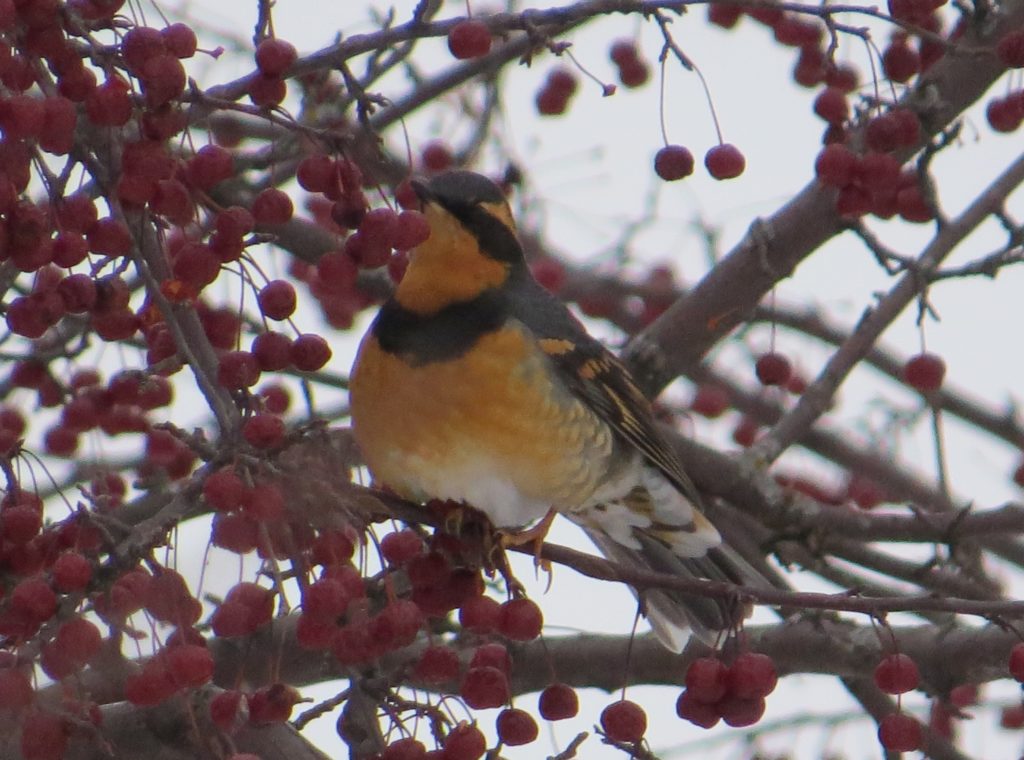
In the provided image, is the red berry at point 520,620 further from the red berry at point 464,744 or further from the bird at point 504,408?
the bird at point 504,408

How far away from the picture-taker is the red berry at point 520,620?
324cm

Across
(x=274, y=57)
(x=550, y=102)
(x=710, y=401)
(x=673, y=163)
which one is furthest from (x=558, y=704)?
A: (x=710, y=401)

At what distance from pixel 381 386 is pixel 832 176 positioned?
1.30 m

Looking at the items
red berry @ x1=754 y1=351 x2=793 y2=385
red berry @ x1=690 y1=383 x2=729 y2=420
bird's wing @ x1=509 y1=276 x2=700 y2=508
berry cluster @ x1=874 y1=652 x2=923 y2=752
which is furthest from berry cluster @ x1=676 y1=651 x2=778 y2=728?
red berry @ x1=690 y1=383 x2=729 y2=420

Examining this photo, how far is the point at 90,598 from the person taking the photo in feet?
9.12

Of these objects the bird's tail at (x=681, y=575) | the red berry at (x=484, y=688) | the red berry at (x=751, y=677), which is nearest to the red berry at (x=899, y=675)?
the red berry at (x=751, y=677)

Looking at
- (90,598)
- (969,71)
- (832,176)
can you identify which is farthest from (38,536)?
(969,71)

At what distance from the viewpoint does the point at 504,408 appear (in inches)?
158

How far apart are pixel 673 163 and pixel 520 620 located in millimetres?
1125

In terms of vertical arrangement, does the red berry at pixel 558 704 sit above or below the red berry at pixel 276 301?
A: below

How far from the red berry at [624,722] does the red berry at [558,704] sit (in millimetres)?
149

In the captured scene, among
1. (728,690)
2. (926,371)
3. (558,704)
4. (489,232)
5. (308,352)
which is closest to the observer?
(308,352)

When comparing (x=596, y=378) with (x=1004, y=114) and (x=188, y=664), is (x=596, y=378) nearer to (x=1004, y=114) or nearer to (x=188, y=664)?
(x=1004, y=114)

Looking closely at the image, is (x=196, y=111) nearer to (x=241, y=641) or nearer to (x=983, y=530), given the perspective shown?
(x=241, y=641)
